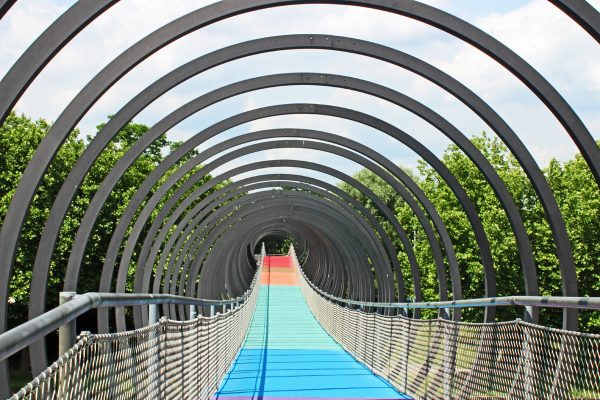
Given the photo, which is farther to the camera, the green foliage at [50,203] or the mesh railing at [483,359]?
the green foliage at [50,203]

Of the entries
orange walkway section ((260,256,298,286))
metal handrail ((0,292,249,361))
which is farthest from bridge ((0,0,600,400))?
orange walkway section ((260,256,298,286))

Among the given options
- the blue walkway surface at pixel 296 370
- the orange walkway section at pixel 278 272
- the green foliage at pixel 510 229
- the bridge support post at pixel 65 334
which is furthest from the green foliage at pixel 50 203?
the bridge support post at pixel 65 334

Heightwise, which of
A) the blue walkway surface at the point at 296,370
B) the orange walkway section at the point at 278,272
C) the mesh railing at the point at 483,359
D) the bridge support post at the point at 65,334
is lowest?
the blue walkway surface at the point at 296,370

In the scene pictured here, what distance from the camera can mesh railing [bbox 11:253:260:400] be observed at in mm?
3441

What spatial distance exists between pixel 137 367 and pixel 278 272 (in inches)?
1912

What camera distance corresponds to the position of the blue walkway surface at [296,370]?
10977mm

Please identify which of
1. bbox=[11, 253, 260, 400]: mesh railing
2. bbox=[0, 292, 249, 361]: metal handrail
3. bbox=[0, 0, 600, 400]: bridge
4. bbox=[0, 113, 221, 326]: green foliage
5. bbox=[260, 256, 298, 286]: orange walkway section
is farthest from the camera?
bbox=[260, 256, 298, 286]: orange walkway section

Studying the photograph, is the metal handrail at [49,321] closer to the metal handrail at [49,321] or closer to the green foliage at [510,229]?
the metal handrail at [49,321]

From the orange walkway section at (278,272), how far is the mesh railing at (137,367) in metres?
36.3

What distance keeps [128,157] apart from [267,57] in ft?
7.19

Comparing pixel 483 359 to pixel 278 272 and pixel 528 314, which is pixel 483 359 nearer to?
pixel 528 314

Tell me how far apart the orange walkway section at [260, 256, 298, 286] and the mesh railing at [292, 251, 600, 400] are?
32034mm

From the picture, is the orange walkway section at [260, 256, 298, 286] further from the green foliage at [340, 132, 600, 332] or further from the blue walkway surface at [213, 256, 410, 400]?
the blue walkway surface at [213, 256, 410, 400]

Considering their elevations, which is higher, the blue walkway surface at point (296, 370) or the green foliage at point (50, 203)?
the green foliage at point (50, 203)
